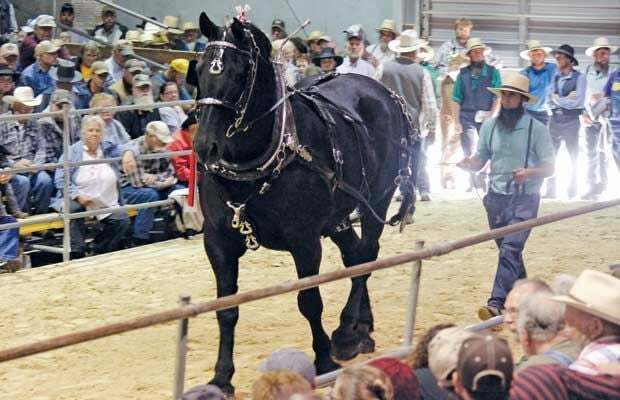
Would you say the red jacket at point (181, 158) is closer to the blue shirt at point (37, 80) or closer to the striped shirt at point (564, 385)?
the blue shirt at point (37, 80)

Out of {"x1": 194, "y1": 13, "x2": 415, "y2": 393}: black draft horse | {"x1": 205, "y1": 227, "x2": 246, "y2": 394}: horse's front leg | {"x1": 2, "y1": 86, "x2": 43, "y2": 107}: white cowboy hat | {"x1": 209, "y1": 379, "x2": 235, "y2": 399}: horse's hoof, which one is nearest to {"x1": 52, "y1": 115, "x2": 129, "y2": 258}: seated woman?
{"x1": 2, "y1": 86, "x2": 43, "y2": 107}: white cowboy hat

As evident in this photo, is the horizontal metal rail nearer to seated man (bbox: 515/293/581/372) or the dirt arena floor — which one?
seated man (bbox: 515/293/581/372)

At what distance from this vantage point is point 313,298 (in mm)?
8266

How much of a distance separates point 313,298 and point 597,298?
318 centimetres

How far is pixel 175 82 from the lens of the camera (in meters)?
15.5

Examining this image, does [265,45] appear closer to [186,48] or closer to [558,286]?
[558,286]

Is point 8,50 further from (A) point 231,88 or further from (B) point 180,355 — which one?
(B) point 180,355

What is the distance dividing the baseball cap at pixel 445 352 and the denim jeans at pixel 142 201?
7.72 meters

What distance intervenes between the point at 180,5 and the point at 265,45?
49.0ft

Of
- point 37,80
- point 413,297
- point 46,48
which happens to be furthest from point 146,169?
point 413,297

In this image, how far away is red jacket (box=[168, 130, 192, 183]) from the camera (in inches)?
514

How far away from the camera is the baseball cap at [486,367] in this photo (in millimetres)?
4641

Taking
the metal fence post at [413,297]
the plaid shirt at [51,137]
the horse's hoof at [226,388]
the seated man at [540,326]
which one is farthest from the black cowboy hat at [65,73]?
the seated man at [540,326]

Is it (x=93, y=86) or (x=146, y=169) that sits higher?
(x=93, y=86)
